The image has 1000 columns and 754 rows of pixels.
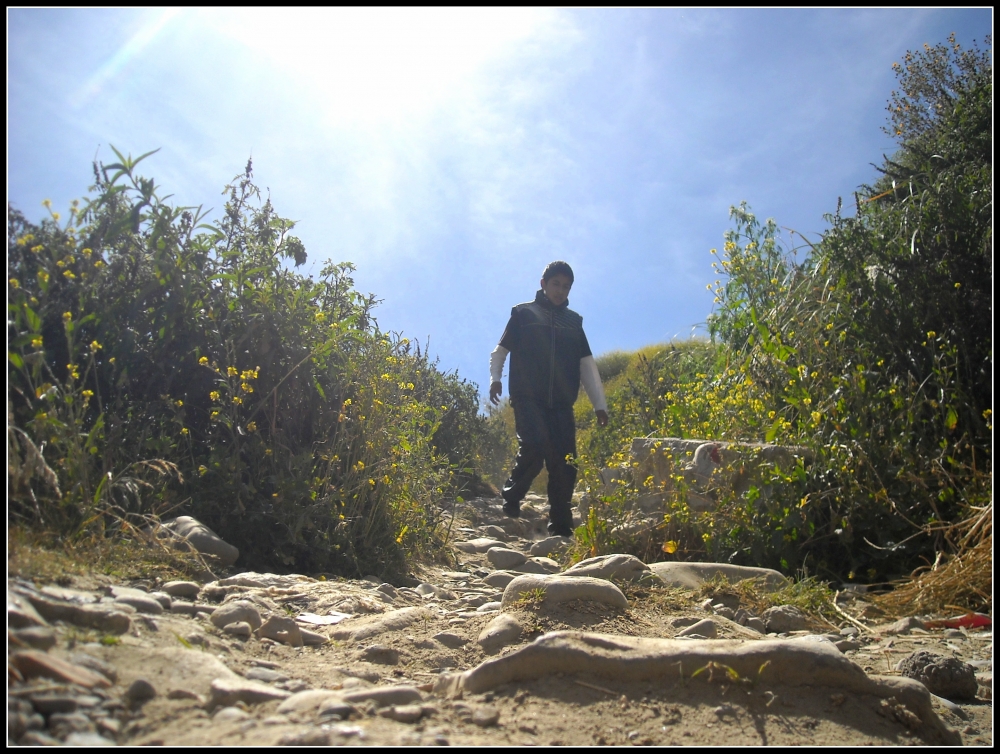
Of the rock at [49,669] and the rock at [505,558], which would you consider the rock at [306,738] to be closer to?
the rock at [49,669]

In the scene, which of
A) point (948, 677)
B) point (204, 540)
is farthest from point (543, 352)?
point (948, 677)

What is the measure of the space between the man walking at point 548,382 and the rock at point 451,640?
12.1 ft

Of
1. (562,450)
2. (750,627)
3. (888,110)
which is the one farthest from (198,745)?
(888,110)

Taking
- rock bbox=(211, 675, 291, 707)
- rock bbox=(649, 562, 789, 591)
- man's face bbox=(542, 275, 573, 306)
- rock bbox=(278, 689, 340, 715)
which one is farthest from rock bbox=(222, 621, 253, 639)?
man's face bbox=(542, 275, 573, 306)

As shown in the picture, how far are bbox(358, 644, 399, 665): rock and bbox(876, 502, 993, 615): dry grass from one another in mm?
2354

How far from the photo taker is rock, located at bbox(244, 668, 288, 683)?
6.50ft

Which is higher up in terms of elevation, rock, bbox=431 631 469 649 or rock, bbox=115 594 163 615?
rock, bbox=115 594 163 615

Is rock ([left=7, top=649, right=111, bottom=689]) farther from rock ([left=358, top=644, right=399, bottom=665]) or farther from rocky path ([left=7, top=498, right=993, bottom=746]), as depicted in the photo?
rock ([left=358, top=644, right=399, bottom=665])

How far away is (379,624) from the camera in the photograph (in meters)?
2.80

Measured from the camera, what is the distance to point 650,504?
16.4ft

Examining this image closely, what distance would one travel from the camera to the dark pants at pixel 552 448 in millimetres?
6430

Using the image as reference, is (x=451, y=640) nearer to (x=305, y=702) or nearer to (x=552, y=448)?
(x=305, y=702)

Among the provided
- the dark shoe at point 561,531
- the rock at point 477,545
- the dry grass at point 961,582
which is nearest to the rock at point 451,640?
the dry grass at point 961,582

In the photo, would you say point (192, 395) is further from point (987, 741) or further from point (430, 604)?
point (987, 741)
